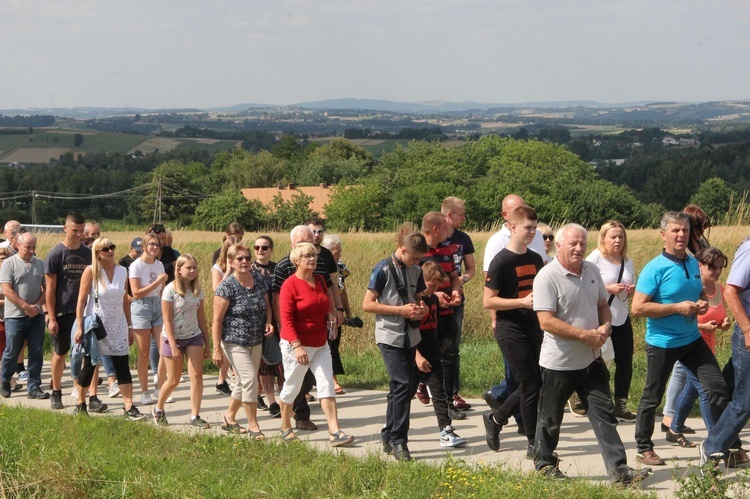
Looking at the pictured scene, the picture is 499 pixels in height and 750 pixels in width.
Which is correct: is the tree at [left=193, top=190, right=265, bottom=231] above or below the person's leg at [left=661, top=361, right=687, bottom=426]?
below

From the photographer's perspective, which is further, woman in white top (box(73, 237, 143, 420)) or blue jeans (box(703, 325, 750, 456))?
woman in white top (box(73, 237, 143, 420))

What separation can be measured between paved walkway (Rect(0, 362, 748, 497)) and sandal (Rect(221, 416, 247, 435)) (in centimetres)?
10

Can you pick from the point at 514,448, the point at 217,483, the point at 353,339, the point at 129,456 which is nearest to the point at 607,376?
the point at 514,448

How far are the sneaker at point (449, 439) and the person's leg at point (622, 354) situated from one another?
5.14ft

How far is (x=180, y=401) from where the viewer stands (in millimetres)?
10039

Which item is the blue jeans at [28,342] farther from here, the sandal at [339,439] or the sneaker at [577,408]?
the sneaker at [577,408]

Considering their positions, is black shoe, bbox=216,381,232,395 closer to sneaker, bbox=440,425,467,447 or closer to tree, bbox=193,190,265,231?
sneaker, bbox=440,425,467,447

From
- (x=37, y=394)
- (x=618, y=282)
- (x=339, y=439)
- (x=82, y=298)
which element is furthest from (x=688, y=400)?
(x=37, y=394)

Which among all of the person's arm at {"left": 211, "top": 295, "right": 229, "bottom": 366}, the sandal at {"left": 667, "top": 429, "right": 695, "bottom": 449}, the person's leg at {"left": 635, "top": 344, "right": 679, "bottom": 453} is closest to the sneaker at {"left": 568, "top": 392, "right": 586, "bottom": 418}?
the sandal at {"left": 667, "top": 429, "right": 695, "bottom": 449}

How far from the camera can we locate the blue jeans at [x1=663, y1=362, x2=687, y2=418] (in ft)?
24.9

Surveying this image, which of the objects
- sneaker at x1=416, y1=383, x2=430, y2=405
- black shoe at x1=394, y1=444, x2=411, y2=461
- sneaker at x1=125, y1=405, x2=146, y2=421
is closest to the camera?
black shoe at x1=394, y1=444, x2=411, y2=461

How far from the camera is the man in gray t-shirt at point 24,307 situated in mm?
10219

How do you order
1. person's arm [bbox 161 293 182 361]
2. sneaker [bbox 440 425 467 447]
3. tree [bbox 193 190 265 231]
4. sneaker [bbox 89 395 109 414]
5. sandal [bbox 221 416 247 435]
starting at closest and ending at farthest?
sneaker [bbox 440 425 467 447] → sandal [bbox 221 416 247 435] → person's arm [bbox 161 293 182 361] → sneaker [bbox 89 395 109 414] → tree [bbox 193 190 265 231]

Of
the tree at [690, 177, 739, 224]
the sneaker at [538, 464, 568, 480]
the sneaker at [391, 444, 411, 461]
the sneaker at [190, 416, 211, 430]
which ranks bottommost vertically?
the tree at [690, 177, 739, 224]
